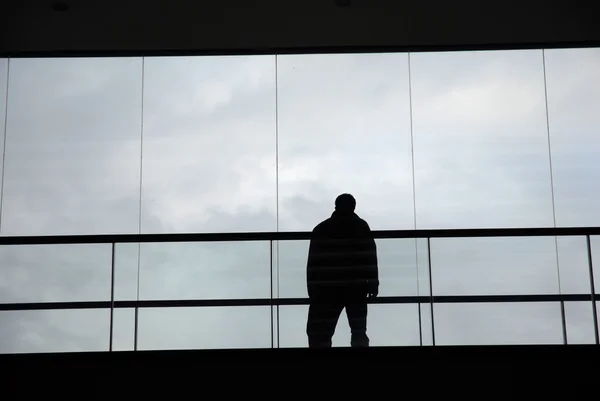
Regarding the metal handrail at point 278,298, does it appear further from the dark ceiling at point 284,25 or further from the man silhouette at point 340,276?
the dark ceiling at point 284,25

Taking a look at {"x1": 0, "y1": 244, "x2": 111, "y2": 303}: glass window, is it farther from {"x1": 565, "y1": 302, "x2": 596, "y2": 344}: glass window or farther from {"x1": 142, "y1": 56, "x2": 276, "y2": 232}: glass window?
{"x1": 565, "y1": 302, "x2": 596, "y2": 344}: glass window

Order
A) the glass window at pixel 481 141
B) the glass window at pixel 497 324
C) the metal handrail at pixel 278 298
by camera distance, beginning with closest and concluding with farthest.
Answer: the glass window at pixel 497 324 → the metal handrail at pixel 278 298 → the glass window at pixel 481 141

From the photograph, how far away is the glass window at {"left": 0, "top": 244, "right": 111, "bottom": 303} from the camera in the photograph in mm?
6488

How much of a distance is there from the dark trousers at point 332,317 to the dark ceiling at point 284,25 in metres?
4.14

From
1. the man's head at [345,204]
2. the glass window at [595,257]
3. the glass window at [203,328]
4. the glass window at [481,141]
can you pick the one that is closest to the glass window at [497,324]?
the glass window at [595,257]

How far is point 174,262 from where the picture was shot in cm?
653

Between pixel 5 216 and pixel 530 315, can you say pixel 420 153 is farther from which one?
pixel 5 216

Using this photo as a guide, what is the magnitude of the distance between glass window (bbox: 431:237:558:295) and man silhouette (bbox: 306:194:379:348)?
1.79ft

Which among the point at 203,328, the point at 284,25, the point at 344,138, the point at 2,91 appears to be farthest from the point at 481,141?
the point at 2,91

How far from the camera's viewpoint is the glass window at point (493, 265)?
6355mm

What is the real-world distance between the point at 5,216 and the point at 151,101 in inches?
94.1

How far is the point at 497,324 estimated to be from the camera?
6.14 m

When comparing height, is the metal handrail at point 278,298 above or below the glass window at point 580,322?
above

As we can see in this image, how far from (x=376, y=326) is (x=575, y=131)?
5.41m
